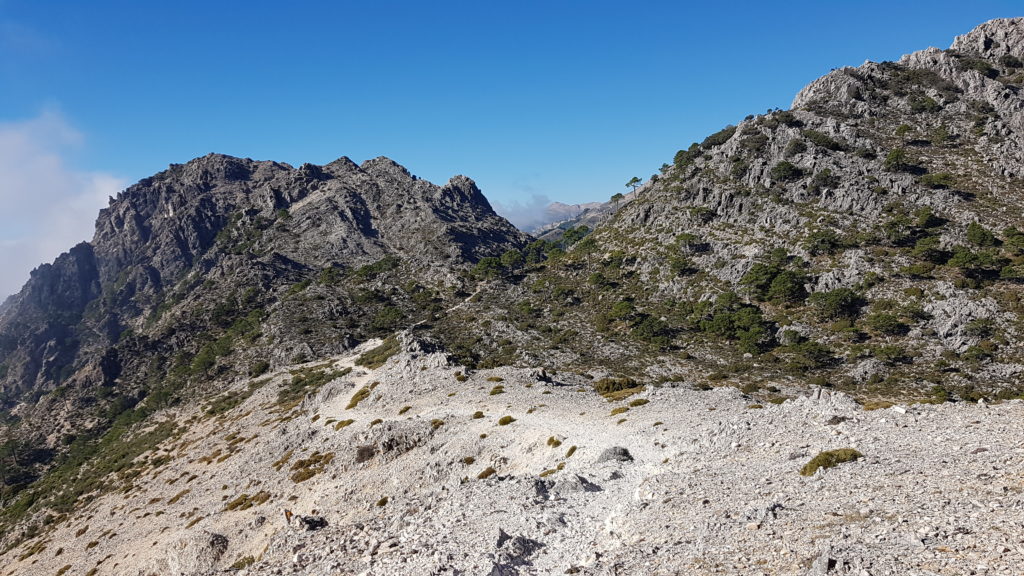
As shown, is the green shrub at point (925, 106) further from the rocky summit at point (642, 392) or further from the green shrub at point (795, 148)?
the green shrub at point (795, 148)

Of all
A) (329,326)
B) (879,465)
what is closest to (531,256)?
(329,326)

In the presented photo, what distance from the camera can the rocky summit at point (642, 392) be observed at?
21031mm

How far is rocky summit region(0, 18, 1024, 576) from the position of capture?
828 inches

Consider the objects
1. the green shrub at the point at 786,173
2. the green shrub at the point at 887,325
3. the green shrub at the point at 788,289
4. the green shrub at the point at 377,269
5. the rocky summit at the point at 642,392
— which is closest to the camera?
the rocky summit at the point at 642,392

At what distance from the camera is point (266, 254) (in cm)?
19250

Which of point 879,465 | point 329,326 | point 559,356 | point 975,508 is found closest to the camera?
point 975,508

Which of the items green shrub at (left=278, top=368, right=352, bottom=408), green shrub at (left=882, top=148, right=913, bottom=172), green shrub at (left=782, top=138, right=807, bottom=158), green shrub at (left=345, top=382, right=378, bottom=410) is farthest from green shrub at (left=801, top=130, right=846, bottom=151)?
green shrub at (left=278, top=368, right=352, bottom=408)

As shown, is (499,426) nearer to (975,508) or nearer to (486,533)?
(486,533)

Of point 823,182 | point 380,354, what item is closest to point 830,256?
point 823,182

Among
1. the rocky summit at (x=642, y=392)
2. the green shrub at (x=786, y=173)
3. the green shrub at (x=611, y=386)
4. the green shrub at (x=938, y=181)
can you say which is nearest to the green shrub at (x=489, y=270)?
the rocky summit at (x=642, y=392)

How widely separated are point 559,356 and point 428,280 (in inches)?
3308

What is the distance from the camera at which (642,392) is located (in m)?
49.5

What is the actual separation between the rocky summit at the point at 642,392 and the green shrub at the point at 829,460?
0.10m

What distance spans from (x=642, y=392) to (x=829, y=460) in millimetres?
26550
